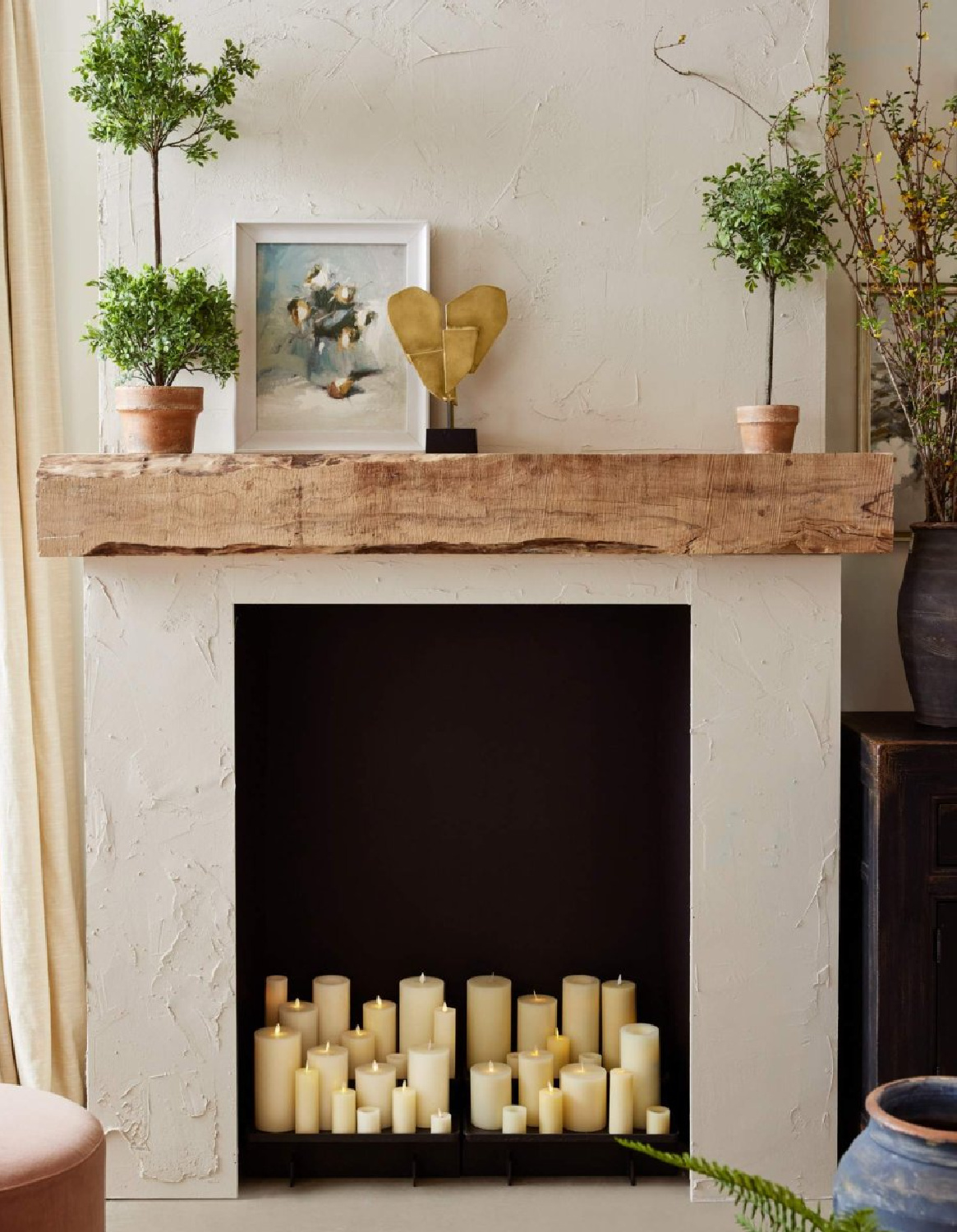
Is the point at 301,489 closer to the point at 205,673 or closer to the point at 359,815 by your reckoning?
the point at 205,673

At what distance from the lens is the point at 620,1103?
2459 millimetres

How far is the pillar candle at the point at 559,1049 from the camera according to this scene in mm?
Result: 2619

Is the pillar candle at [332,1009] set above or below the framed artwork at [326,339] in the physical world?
below

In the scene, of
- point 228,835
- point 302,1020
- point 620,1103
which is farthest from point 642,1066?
point 228,835

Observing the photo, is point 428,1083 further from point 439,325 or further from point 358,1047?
point 439,325

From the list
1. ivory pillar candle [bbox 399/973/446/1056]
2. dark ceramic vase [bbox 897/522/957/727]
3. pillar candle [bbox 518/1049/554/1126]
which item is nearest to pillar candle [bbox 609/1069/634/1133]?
pillar candle [bbox 518/1049/554/1126]

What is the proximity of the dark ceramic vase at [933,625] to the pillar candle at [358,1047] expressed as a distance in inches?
49.2

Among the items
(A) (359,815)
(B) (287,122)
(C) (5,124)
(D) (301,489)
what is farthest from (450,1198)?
(C) (5,124)

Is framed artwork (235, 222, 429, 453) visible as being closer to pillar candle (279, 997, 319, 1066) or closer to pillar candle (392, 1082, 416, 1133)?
pillar candle (279, 997, 319, 1066)

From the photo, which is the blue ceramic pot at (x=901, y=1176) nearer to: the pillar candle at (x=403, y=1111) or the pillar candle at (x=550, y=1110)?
the pillar candle at (x=550, y=1110)

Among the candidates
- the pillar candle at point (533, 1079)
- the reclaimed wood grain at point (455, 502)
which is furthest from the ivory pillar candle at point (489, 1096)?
the reclaimed wood grain at point (455, 502)

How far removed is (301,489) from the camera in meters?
2.23

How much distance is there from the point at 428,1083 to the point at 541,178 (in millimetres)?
1724

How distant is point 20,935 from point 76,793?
1.05ft
